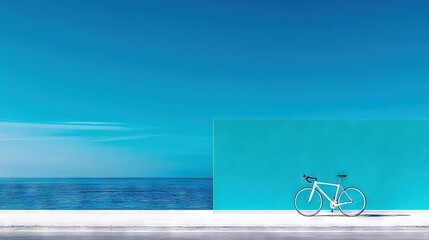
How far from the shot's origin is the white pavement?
10.3 metres

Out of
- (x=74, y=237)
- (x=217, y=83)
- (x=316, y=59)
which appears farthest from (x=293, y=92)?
(x=74, y=237)

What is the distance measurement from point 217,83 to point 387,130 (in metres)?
23.6

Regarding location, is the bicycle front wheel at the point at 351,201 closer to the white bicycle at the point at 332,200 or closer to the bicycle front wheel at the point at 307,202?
the white bicycle at the point at 332,200

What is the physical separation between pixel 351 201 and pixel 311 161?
3.26ft

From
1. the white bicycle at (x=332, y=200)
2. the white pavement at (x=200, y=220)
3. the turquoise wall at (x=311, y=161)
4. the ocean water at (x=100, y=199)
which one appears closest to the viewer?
the white pavement at (x=200, y=220)

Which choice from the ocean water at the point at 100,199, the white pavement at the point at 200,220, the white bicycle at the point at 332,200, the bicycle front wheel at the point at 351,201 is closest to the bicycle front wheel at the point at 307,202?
the white bicycle at the point at 332,200

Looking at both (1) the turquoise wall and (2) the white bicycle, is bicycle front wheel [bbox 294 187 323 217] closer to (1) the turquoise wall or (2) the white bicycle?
(2) the white bicycle

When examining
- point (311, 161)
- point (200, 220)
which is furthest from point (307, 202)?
point (200, 220)

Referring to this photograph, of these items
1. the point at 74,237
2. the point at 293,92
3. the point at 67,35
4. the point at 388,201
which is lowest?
the point at 74,237

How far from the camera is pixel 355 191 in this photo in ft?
40.0

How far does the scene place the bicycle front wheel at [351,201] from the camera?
12.1 m

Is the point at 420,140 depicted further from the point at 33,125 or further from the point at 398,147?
the point at 33,125

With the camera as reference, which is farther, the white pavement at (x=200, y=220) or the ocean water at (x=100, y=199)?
the ocean water at (x=100, y=199)

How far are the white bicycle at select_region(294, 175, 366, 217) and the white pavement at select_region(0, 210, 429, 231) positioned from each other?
0.50ft
